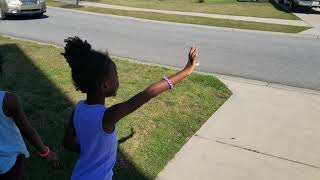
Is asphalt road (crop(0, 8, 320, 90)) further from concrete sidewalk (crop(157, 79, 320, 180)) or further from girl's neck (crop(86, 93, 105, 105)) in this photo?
girl's neck (crop(86, 93, 105, 105))

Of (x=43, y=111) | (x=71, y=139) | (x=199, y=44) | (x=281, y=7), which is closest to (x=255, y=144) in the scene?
(x=43, y=111)

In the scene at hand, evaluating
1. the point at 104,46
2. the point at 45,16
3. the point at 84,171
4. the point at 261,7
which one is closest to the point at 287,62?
the point at 104,46

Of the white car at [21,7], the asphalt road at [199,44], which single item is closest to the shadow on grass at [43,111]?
the asphalt road at [199,44]

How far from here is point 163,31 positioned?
1565cm

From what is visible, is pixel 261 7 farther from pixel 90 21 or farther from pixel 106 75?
pixel 106 75

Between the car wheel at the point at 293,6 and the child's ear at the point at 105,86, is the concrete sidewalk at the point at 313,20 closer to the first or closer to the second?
the car wheel at the point at 293,6

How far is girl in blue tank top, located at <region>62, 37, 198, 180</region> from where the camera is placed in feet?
7.80

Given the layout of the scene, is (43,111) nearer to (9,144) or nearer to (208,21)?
(9,144)

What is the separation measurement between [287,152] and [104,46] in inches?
308

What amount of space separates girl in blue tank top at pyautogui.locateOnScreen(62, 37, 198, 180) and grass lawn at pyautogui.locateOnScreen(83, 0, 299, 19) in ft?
63.3

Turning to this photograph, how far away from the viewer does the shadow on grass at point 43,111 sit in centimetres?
437

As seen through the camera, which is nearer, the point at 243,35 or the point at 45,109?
the point at 45,109

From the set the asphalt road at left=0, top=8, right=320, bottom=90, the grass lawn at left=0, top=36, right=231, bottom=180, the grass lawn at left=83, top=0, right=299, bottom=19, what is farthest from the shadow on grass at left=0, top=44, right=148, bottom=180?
the grass lawn at left=83, top=0, right=299, bottom=19

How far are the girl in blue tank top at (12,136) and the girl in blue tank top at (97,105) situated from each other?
0.33 metres
